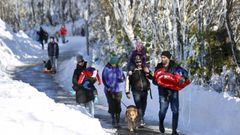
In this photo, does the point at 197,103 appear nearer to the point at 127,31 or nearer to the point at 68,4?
the point at 127,31

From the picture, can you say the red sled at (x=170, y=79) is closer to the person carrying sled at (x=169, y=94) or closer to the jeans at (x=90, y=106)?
the person carrying sled at (x=169, y=94)

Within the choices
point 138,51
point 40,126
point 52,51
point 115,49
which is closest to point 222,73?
point 138,51

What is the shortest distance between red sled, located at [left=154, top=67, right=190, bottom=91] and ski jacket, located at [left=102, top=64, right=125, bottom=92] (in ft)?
4.33

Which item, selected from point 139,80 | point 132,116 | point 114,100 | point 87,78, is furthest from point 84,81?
point 132,116

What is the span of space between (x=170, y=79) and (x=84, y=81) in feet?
7.99

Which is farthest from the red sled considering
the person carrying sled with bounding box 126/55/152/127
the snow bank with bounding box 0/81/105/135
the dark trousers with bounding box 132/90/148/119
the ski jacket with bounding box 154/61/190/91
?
the snow bank with bounding box 0/81/105/135

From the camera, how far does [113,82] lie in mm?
11000

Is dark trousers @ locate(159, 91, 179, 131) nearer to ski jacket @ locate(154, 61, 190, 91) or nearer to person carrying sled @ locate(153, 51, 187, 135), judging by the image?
person carrying sled @ locate(153, 51, 187, 135)

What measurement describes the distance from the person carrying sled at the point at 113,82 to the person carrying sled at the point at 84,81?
0.40 metres

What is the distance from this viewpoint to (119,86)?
437 inches

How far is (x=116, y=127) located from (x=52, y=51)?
1330cm

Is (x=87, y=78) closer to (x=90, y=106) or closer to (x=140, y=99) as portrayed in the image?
(x=90, y=106)

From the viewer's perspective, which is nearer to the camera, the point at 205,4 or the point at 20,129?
the point at 20,129

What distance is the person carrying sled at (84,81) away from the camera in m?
11.2
